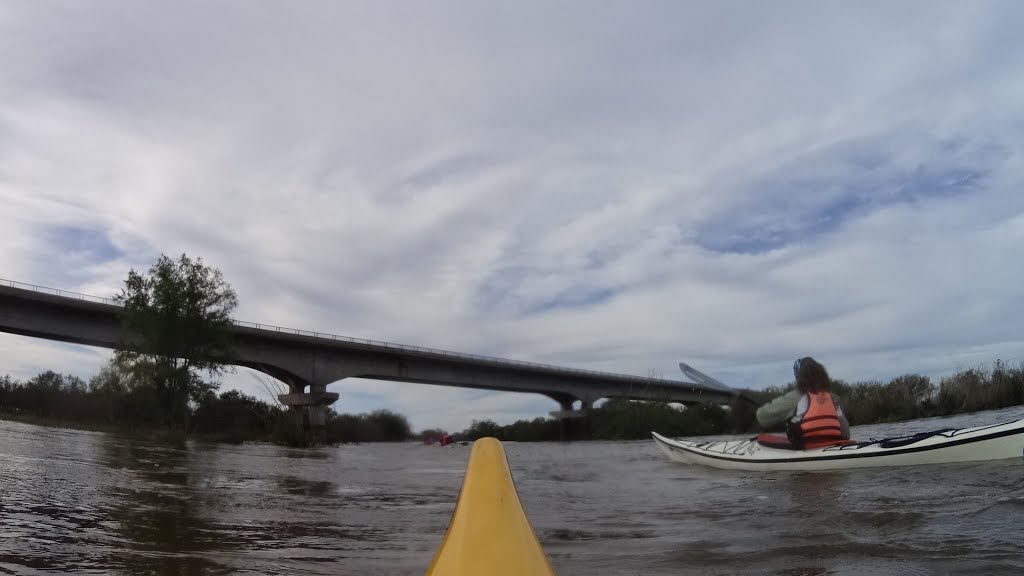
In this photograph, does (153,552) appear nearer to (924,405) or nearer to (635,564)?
(635,564)

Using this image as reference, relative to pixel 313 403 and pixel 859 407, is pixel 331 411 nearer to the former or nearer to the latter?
pixel 313 403

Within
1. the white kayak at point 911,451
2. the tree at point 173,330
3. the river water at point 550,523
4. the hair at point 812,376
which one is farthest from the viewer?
the tree at point 173,330

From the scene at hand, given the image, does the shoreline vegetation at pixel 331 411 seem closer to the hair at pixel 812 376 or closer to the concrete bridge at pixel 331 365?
the concrete bridge at pixel 331 365

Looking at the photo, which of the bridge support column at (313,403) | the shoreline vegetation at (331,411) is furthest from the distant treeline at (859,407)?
the bridge support column at (313,403)

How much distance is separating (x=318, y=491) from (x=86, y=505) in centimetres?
260

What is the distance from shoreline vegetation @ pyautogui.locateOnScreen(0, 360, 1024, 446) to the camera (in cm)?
1731

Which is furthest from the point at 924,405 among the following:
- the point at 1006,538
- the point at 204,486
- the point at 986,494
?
the point at 204,486

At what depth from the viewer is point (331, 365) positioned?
3775cm

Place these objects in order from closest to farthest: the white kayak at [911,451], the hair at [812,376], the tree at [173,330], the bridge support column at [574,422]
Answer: the white kayak at [911,451]
the hair at [812,376]
the tree at [173,330]
the bridge support column at [574,422]

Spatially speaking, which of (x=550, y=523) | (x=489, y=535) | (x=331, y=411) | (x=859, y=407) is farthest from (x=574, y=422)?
(x=489, y=535)

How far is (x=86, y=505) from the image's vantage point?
4.21m

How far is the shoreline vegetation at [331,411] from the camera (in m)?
17.3

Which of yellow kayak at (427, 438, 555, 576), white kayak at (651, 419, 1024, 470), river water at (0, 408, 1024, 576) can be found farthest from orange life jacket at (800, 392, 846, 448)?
yellow kayak at (427, 438, 555, 576)

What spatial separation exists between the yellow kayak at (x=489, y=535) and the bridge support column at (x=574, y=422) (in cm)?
4313
